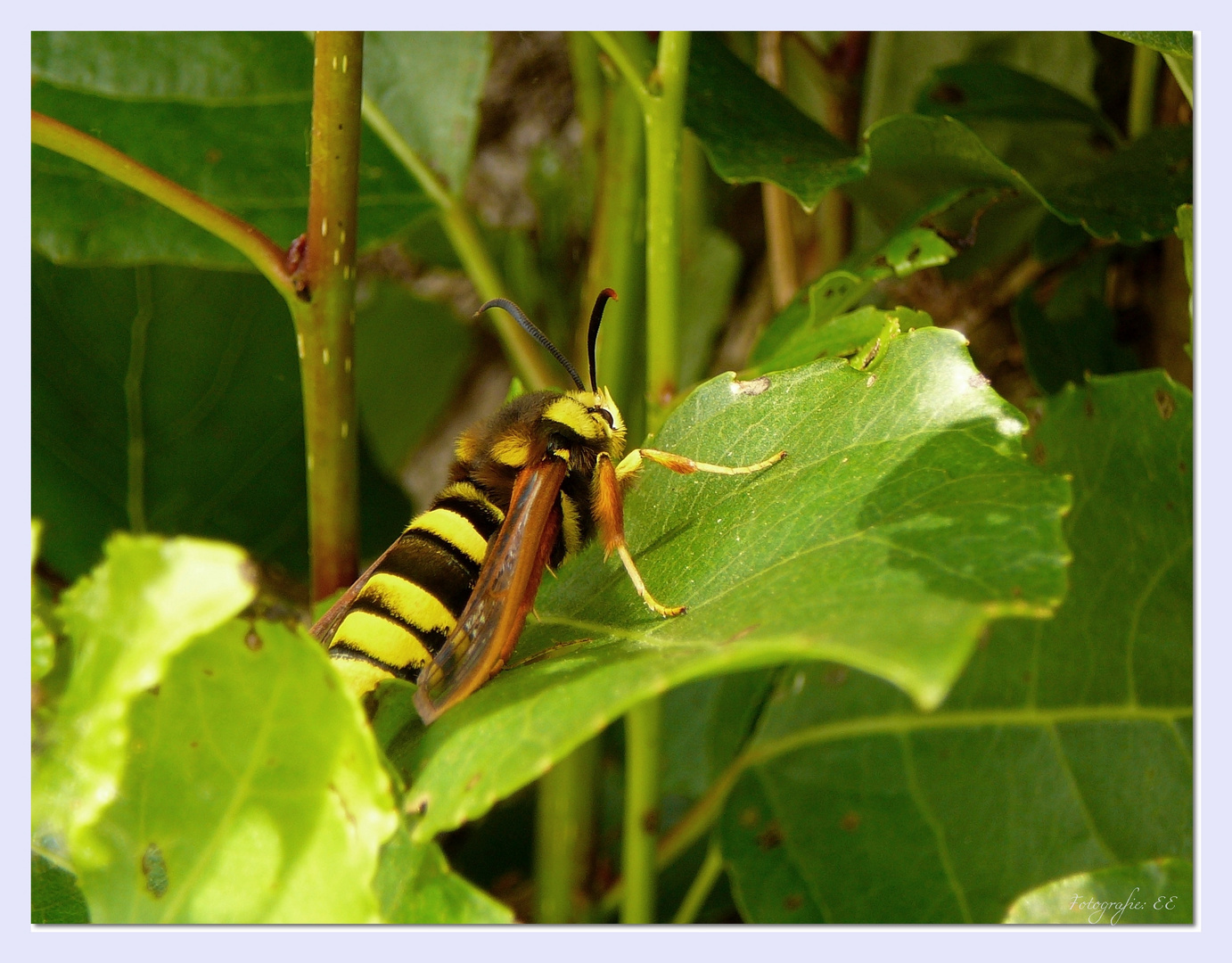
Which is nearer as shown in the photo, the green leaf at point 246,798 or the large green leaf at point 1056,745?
the green leaf at point 246,798

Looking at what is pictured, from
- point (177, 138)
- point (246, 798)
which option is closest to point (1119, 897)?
point (246, 798)

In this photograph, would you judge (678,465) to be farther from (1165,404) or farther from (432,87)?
(432,87)

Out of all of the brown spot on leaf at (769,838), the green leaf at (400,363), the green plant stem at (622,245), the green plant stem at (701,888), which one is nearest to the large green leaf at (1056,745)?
the brown spot on leaf at (769,838)

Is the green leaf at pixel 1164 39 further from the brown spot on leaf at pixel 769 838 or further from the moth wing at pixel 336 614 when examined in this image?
the brown spot on leaf at pixel 769 838

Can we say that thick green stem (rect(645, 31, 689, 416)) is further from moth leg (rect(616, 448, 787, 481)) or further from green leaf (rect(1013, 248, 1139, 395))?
green leaf (rect(1013, 248, 1139, 395))

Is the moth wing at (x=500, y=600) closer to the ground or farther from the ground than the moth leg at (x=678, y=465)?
closer to the ground

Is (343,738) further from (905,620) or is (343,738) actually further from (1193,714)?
(1193,714)
